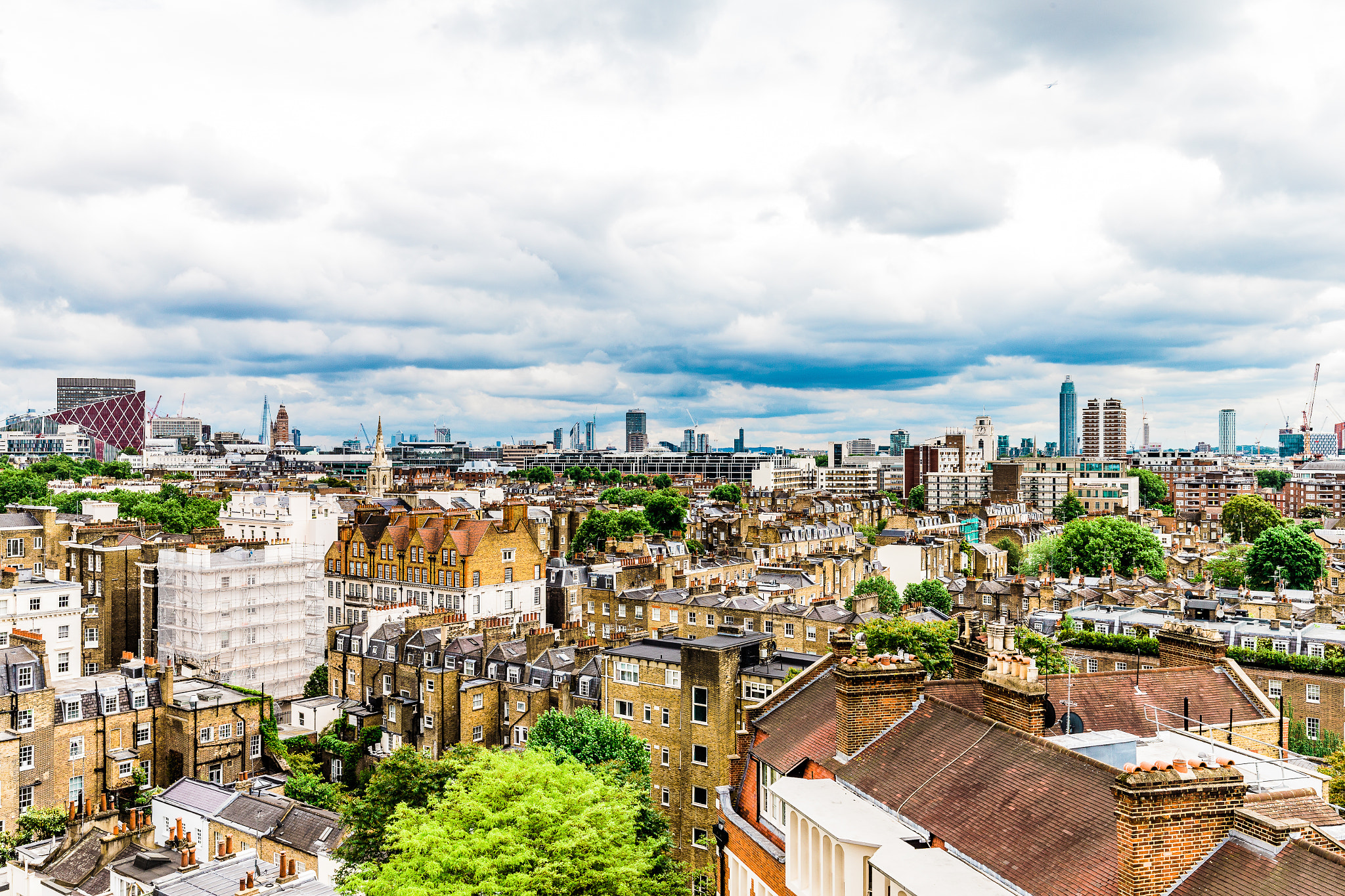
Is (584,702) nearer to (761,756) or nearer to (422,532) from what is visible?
(761,756)

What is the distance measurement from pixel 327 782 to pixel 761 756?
32585 millimetres

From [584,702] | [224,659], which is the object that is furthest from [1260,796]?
[224,659]

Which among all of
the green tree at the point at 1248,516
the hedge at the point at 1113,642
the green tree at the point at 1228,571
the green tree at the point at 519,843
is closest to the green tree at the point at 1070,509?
the green tree at the point at 1248,516

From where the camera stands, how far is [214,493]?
147375mm

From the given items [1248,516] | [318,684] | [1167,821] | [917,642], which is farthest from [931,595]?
[1248,516]

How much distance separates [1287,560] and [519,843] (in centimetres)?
7810

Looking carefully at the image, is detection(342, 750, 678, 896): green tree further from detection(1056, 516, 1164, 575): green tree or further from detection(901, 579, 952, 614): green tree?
detection(1056, 516, 1164, 575): green tree

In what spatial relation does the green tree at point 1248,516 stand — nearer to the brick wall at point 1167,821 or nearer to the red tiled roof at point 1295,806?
the red tiled roof at point 1295,806

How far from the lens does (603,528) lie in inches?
4131

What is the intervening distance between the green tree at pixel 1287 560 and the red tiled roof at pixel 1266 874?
7832cm

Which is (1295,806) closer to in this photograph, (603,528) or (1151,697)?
(1151,697)

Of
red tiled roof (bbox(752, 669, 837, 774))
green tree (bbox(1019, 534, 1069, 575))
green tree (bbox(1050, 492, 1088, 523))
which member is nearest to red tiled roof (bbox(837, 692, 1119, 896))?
red tiled roof (bbox(752, 669, 837, 774))

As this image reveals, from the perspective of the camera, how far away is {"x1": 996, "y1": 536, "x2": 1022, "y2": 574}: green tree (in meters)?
109

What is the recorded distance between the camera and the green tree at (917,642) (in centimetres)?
3019
